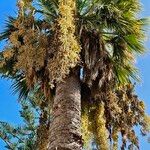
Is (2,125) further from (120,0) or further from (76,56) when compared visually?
(76,56)

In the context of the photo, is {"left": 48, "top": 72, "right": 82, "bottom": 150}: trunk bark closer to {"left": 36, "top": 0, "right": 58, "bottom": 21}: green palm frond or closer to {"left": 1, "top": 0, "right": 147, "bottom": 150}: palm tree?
{"left": 1, "top": 0, "right": 147, "bottom": 150}: palm tree

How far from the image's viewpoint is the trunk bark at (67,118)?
7133mm

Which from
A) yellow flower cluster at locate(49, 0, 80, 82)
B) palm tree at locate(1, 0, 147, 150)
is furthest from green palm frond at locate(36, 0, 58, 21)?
yellow flower cluster at locate(49, 0, 80, 82)

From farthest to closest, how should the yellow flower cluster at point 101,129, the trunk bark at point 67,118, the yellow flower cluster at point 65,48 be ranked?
the yellow flower cluster at point 101,129, the yellow flower cluster at point 65,48, the trunk bark at point 67,118

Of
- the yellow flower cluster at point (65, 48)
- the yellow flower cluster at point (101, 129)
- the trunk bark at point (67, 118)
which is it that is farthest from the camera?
the yellow flower cluster at point (101, 129)

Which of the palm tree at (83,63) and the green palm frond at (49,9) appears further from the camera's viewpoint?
the green palm frond at (49,9)

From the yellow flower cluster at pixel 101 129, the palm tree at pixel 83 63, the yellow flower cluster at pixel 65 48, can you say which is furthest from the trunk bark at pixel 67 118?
the yellow flower cluster at pixel 101 129

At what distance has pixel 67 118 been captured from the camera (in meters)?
7.57

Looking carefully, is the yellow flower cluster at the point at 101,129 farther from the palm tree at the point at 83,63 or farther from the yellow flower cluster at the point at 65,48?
the yellow flower cluster at the point at 65,48

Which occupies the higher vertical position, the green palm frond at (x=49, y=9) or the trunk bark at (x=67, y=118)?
the green palm frond at (x=49, y=9)

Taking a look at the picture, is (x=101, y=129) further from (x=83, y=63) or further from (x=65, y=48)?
(x=65, y=48)

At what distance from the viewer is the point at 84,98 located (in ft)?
32.3

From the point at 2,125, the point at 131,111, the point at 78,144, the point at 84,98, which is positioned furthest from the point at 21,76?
the point at 2,125

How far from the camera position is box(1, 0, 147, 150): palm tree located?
25.7 ft
